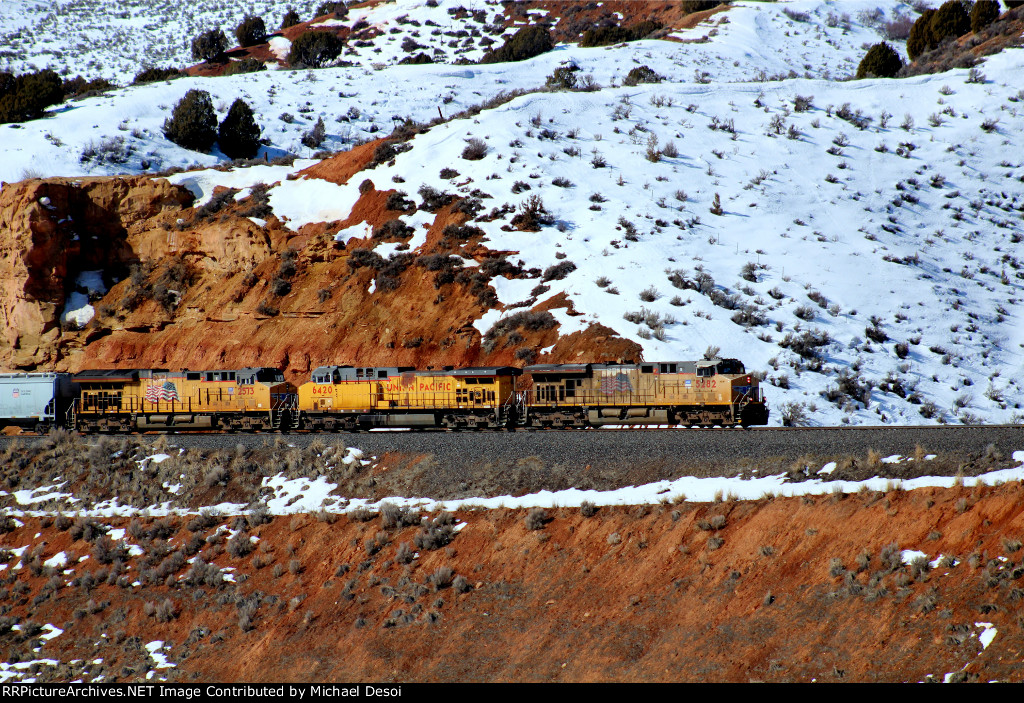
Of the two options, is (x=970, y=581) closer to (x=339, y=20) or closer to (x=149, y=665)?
(x=149, y=665)

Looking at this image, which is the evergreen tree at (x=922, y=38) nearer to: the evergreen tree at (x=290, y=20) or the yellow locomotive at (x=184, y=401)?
the yellow locomotive at (x=184, y=401)

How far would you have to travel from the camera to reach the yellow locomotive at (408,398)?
28.9 m

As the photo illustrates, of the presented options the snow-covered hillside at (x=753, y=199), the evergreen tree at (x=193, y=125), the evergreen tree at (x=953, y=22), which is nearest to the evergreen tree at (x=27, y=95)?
the snow-covered hillside at (x=753, y=199)

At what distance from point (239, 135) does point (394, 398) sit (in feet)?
139

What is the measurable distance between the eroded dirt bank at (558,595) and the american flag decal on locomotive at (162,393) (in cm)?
1284

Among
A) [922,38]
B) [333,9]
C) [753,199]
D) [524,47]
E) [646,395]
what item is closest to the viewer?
[646,395]

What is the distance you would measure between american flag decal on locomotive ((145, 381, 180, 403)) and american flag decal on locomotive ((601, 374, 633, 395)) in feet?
55.6

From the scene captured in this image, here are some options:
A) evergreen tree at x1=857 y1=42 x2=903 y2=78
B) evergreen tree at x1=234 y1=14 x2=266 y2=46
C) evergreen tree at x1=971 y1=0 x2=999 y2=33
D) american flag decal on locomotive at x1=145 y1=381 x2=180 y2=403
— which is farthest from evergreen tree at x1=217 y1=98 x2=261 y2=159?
evergreen tree at x1=971 y1=0 x2=999 y2=33

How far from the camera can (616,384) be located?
2803cm

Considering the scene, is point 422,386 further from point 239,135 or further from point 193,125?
point 193,125

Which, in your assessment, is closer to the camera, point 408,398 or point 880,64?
point 408,398

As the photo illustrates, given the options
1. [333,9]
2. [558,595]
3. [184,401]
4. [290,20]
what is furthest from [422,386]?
[333,9]

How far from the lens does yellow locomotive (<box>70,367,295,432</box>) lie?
3064cm

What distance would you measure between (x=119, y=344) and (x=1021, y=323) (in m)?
43.1
